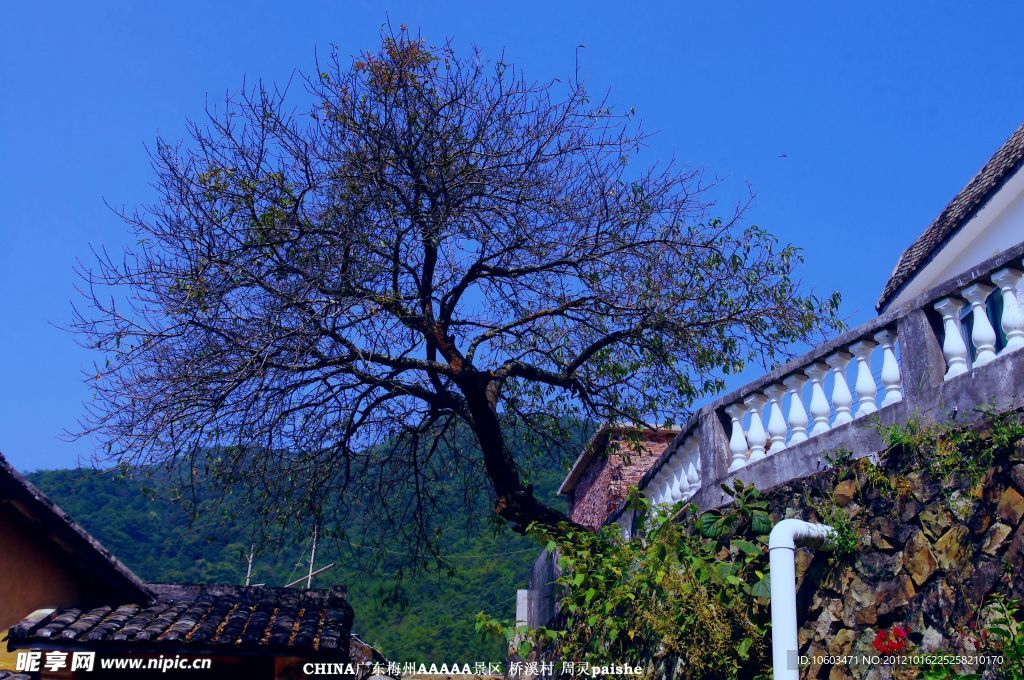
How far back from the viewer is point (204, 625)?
9.06 m

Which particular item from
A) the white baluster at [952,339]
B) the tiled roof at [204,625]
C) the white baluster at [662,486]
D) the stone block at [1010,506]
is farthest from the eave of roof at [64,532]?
the stone block at [1010,506]

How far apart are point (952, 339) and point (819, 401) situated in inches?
44.4

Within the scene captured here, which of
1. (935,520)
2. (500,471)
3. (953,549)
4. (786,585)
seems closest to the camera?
(953,549)

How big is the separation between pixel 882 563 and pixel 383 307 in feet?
16.5

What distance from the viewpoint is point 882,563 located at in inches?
239

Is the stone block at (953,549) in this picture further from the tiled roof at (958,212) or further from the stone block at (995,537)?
the tiled roof at (958,212)

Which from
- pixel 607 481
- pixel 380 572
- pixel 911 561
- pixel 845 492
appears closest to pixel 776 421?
pixel 845 492

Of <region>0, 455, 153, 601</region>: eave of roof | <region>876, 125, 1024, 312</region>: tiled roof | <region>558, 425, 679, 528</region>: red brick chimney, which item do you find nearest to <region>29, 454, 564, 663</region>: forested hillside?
<region>558, 425, 679, 528</region>: red brick chimney

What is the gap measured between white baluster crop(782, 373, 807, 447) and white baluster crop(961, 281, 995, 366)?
1.45 metres

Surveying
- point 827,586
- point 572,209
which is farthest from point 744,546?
point 572,209

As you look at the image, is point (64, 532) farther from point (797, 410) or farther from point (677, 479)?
point (797, 410)

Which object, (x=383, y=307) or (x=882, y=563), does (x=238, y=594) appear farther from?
(x=882, y=563)

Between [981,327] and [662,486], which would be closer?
[981,327]

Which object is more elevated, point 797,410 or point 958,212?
point 958,212
